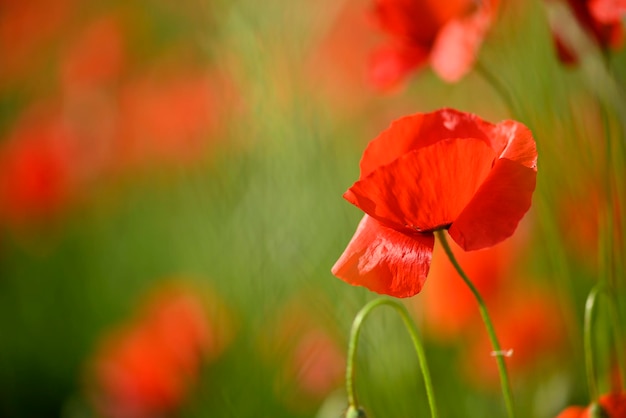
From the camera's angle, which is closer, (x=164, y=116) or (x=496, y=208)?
(x=496, y=208)

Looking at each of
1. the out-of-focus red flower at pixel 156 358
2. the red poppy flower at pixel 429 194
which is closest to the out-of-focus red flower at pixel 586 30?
the red poppy flower at pixel 429 194

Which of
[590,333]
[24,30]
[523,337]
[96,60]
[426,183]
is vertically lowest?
[523,337]

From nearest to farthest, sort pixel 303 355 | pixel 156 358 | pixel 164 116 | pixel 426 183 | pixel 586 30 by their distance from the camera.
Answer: pixel 426 183 < pixel 586 30 < pixel 303 355 < pixel 156 358 < pixel 164 116

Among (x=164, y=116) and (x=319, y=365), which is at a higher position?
(x=164, y=116)

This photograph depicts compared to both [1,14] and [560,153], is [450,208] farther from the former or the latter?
[1,14]

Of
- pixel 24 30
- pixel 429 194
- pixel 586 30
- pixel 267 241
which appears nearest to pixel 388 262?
pixel 429 194

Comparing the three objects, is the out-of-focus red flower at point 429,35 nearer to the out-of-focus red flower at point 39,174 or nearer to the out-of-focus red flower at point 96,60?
the out-of-focus red flower at point 39,174

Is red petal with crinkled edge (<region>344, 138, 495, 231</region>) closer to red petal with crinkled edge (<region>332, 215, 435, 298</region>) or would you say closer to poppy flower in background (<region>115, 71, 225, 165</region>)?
red petal with crinkled edge (<region>332, 215, 435, 298</region>)

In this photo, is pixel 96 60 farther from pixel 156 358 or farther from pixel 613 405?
pixel 613 405
